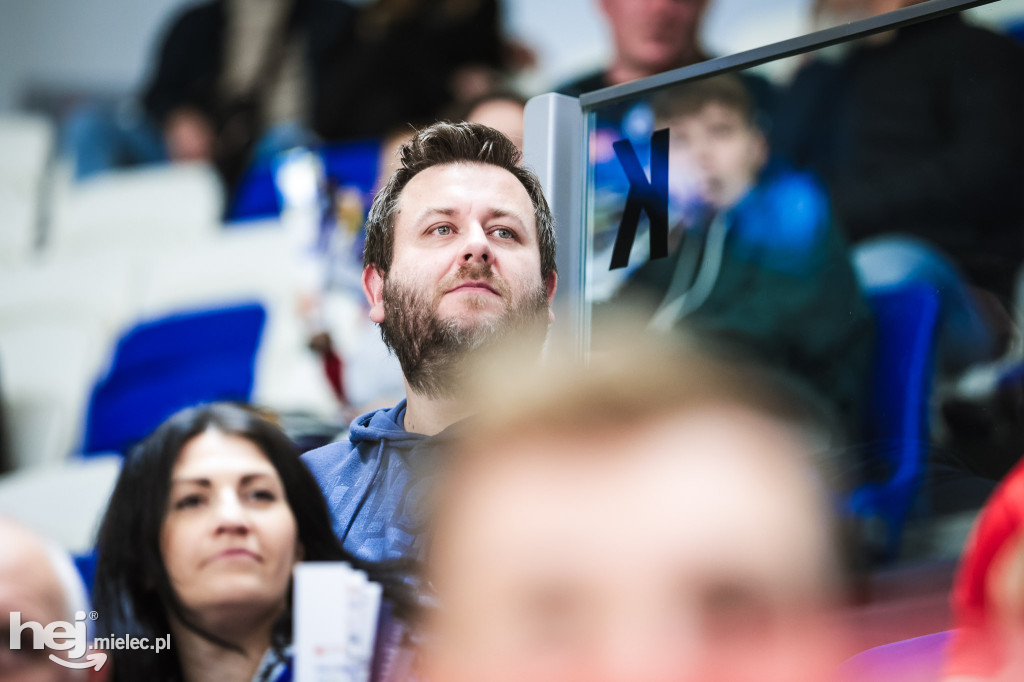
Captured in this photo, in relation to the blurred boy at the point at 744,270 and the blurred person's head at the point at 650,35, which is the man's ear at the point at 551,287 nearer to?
the blurred boy at the point at 744,270

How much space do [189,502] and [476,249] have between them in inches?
8.5

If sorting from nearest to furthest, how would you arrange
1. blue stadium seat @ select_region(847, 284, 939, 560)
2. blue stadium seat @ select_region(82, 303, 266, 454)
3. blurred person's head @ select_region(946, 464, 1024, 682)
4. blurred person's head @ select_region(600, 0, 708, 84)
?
blurred person's head @ select_region(946, 464, 1024, 682) → blue stadium seat @ select_region(847, 284, 939, 560) → blurred person's head @ select_region(600, 0, 708, 84) → blue stadium seat @ select_region(82, 303, 266, 454)

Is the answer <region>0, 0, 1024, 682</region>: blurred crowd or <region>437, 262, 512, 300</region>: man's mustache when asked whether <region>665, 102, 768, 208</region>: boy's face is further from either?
<region>437, 262, 512, 300</region>: man's mustache

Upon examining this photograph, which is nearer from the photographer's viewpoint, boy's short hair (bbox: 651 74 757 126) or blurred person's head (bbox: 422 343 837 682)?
blurred person's head (bbox: 422 343 837 682)

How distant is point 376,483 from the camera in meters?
0.54

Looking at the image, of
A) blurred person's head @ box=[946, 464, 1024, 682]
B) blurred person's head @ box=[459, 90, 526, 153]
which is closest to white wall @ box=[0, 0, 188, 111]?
blurred person's head @ box=[459, 90, 526, 153]

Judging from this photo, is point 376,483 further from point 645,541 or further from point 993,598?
point 993,598

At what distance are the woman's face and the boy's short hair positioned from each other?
313 millimetres

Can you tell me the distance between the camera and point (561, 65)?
7.64 feet

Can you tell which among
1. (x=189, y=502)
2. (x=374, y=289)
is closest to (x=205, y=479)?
(x=189, y=502)

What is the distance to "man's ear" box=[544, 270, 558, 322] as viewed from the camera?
0.55 meters

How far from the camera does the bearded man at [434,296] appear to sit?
52 cm

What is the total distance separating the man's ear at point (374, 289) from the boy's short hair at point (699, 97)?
7.6 inches

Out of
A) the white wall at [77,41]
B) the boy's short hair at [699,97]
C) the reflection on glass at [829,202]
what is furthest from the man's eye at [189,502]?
the white wall at [77,41]
